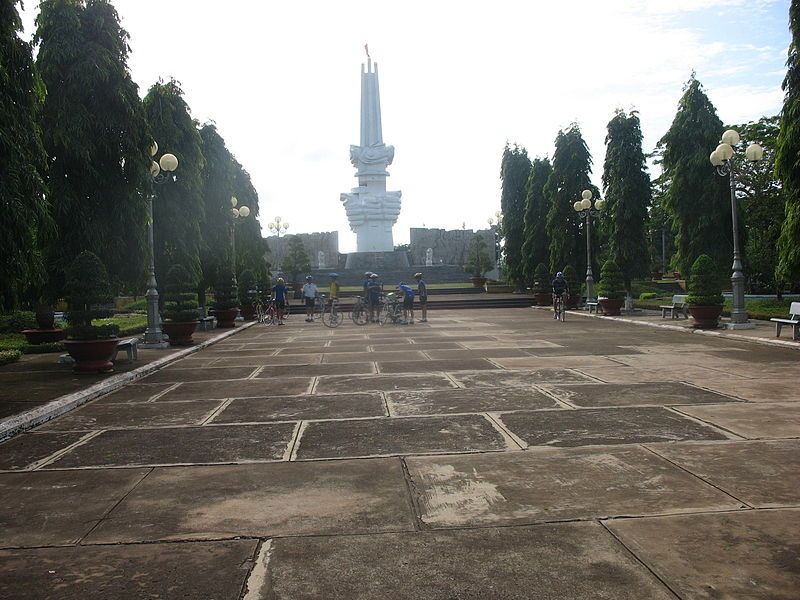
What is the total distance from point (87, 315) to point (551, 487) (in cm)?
862

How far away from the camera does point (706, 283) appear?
17656 millimetres

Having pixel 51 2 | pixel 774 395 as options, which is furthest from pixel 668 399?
pixel 51 2

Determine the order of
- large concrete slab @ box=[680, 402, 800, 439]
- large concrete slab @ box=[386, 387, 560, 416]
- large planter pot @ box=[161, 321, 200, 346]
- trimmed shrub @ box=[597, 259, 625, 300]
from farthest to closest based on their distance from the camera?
trimmed shrub @ box=[597, 259, 625, 300]
large planter pot @ box=[161, 321, 200, 346]
large concrete slab @ box=[386, 387, 560, 416]
large concrete slab @ box=[680, 402, 800, 439]

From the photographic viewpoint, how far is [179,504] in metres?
4.54

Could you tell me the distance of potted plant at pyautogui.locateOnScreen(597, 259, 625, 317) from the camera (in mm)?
24812

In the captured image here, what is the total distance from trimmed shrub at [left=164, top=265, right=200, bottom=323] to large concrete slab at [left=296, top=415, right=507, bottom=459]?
1004cm

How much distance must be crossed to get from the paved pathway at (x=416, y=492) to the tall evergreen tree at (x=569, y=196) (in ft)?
76.9

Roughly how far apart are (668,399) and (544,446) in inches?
108

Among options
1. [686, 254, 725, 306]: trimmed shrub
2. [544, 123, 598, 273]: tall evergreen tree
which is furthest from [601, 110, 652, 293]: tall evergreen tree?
[686, 254, 725, 306]: trimmed shrub

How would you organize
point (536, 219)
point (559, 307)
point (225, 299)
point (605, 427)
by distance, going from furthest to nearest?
point (536, 219) → point (559, 307) → point (225, 299) → point (605, 427)

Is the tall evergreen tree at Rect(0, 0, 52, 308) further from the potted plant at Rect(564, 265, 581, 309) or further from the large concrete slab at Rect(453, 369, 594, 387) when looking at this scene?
the potted plant at Rect(564, 265, 581, 309)

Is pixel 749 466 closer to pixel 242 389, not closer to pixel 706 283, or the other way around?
pixel 242 389

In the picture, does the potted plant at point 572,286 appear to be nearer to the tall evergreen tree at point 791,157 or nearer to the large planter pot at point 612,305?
the large planter pot at point 612,305

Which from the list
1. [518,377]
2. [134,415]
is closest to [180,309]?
[134,415]
